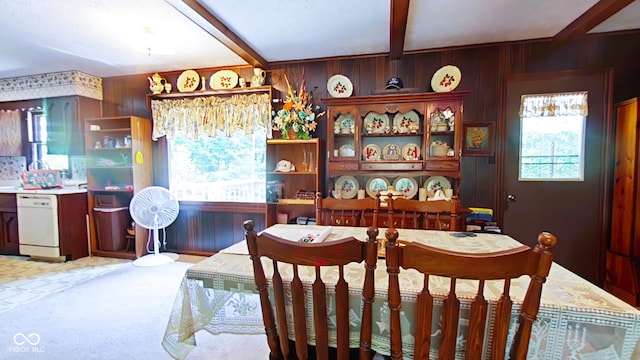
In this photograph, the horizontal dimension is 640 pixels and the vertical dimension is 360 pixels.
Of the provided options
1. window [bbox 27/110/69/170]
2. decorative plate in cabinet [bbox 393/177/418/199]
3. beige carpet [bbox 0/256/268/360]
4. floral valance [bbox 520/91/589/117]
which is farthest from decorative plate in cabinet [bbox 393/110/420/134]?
window [bbox 27/110/69/170]

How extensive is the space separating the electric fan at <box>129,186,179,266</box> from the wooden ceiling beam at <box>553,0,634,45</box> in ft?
14.0

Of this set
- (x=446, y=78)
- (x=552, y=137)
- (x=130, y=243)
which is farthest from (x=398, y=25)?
(x=130, y=243)

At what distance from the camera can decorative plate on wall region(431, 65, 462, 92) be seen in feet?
9.57

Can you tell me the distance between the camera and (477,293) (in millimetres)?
851

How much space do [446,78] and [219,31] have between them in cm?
218

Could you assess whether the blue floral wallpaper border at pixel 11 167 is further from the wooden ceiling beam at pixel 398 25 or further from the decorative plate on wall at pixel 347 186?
the wooden ceiling beam at pixel 398 25

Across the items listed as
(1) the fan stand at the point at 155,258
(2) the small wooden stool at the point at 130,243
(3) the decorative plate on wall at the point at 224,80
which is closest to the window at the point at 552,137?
(3) the decorative plate on wall at the point at 224,80

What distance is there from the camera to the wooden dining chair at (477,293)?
77cm

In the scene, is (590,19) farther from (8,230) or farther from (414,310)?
(8,230)

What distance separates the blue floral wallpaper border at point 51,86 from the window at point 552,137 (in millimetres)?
5153

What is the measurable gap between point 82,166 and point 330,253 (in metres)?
4.57

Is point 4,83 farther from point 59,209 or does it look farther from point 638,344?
point 638,344

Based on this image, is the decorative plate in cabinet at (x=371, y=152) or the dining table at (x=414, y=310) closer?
the dining table at (x=414, y=310)

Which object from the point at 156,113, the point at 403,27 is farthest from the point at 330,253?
the point at 156,113
